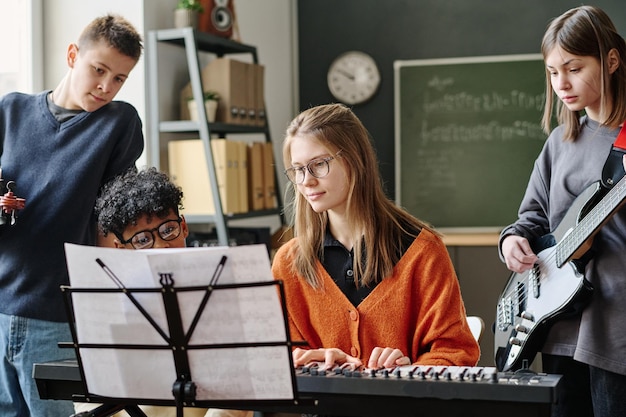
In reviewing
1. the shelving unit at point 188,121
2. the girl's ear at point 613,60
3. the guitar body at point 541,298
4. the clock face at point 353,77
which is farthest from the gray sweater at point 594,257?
the clock face at point 353,77

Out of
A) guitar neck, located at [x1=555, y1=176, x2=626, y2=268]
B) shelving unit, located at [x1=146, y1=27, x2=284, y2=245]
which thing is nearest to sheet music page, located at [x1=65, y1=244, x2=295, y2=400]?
guitar neck, located at [x1=555, y1=176, x2=626, y2=268]

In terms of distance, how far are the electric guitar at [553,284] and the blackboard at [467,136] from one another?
2.93 m

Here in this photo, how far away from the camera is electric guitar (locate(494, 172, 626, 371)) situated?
1.88m

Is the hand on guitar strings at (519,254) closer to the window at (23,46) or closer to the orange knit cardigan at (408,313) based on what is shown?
the orange knit cardigan at (408,313)

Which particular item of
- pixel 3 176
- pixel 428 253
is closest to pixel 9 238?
pixel 3 176

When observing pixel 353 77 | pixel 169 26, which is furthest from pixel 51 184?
pixel 353 77

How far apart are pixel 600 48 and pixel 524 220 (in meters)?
0.51

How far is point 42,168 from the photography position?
87.1 inches

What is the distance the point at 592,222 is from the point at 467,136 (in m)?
3.42

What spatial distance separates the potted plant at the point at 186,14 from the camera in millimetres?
3965

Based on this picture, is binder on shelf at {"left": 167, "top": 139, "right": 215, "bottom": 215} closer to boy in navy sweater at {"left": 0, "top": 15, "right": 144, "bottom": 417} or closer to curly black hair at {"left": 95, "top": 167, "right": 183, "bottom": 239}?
boy in navy sweater at {"left": 0, "top": 15, "right": 144, "bottom": 417}

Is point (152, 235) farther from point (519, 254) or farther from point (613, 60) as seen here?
point (613, 60)

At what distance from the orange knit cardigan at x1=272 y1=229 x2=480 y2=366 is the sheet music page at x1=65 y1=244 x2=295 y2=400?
495 mm

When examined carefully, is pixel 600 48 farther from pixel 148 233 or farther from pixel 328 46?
pixel 328 46
